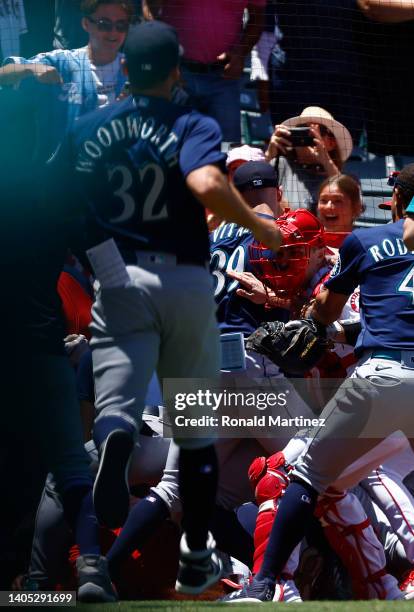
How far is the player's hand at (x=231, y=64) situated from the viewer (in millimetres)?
7293

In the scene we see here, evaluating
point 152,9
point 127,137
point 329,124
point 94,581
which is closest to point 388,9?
point 329,124

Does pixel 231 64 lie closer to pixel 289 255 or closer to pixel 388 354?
pixel 289 255

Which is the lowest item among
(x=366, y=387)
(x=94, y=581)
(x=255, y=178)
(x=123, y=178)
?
(x=94, y=581)

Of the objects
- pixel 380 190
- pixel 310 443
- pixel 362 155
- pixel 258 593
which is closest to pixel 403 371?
pixel 310 443

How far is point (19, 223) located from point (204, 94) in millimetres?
2729

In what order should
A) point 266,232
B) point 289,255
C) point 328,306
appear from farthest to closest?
point 289,255, point 328,306, point 266,232

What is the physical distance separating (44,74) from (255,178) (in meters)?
1.17

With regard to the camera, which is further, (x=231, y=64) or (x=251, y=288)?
(x=231, y=64)

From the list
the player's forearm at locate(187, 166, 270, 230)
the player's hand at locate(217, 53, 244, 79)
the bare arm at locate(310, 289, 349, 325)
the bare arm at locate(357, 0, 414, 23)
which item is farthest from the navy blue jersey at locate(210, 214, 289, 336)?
the bare arm at locate(357, 0, 414, 23)

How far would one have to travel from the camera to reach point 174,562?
5457 mm

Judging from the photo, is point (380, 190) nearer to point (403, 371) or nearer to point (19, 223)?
point (403, 371)

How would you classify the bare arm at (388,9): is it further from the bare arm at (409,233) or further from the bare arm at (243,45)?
the bare arm at (409,233)

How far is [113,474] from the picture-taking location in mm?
4273

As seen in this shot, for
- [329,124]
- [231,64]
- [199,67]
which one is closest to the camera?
[329,124]
